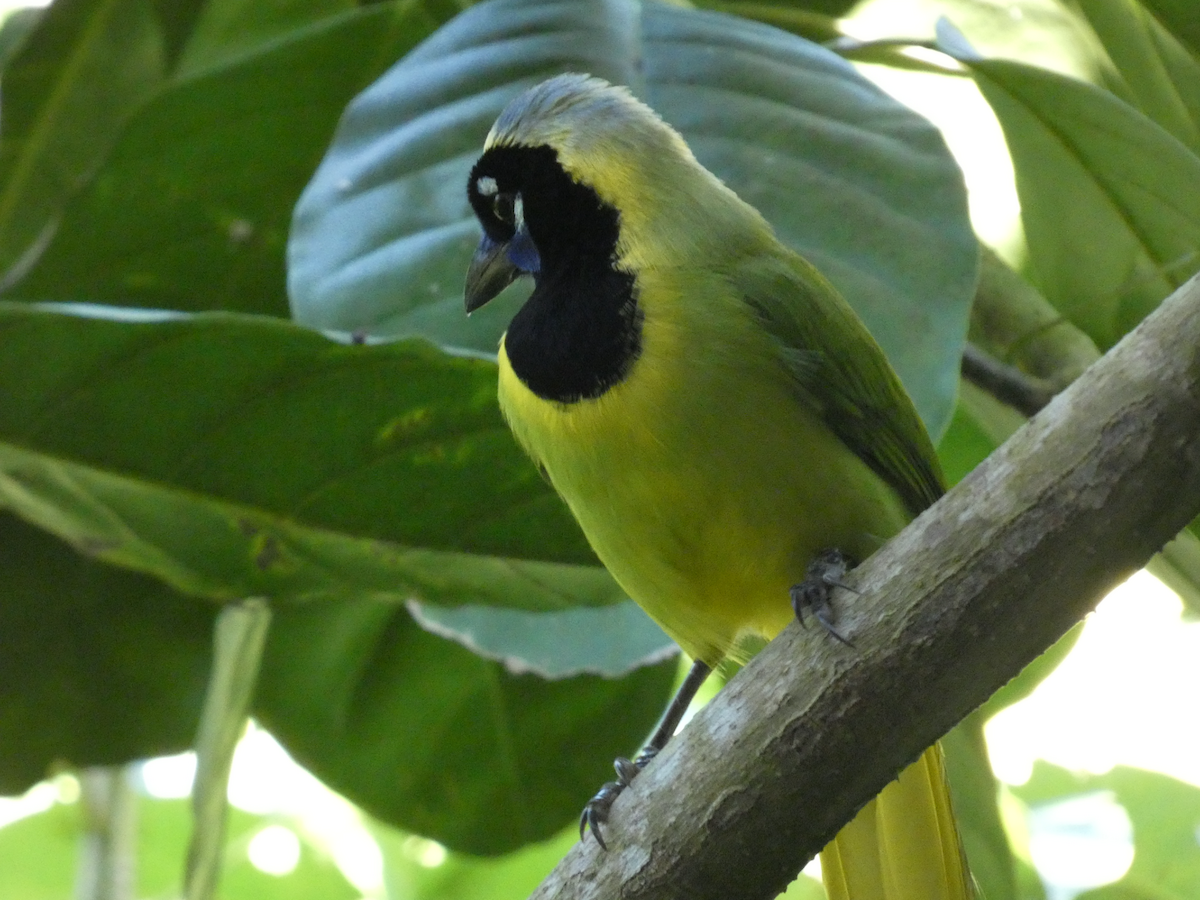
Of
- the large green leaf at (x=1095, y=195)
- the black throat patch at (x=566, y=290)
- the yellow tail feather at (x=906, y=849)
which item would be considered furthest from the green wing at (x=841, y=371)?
the yellow tail feather at (x=906, y=849)

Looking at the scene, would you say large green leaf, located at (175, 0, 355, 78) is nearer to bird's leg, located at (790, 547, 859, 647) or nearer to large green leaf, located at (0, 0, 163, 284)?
large green leaf, located at (0, 0, 163, 284)

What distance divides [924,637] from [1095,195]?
3.16ft

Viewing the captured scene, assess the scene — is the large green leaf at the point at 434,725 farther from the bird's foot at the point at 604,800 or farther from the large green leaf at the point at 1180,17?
the large green leaf at the point at 1180,17

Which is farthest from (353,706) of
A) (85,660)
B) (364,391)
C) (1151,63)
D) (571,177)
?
(1151,63)

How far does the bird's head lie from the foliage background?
0.08 metres

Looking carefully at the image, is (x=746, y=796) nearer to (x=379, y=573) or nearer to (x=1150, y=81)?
(x=379, y=573)

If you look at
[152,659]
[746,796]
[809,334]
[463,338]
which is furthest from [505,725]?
[746,796]

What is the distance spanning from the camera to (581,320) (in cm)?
161

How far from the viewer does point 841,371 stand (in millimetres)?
1652

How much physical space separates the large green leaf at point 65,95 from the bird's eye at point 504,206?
115 centimetres

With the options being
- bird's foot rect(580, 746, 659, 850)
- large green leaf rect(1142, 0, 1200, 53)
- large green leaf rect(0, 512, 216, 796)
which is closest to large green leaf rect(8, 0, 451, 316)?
large green leaf rect(0, 512, 216, 796)

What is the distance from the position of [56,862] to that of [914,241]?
2.31 metres

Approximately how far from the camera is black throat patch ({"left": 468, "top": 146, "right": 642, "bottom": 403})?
1.58 m

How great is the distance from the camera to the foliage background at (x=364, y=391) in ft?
5.62
